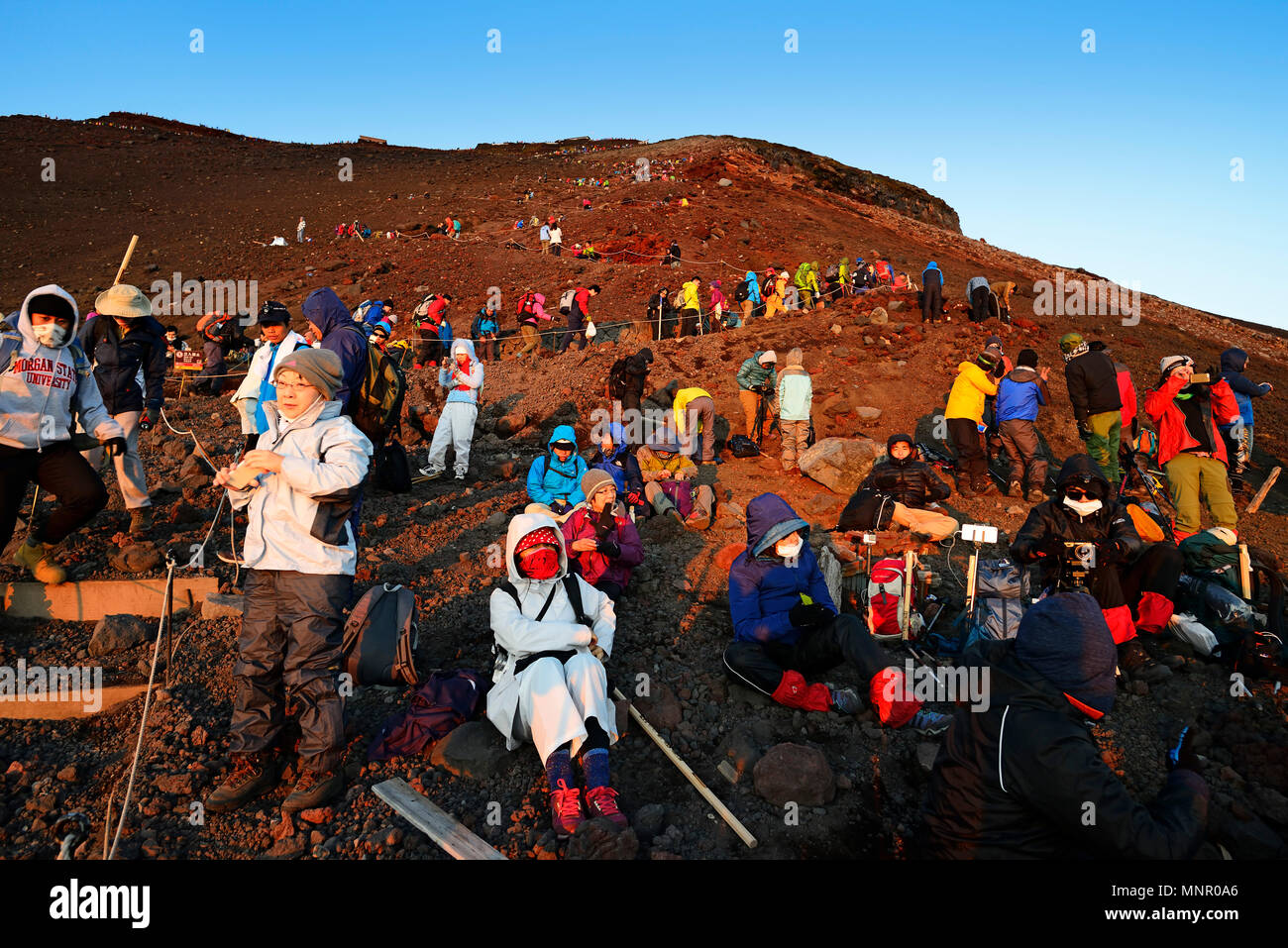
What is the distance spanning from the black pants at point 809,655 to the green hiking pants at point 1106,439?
18.4ft

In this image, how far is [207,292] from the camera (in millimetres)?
24062

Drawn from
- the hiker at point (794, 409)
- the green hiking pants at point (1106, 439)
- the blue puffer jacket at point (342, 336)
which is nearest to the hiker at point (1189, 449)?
the green hiking pants at point (1106, 439)

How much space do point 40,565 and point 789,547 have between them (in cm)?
541

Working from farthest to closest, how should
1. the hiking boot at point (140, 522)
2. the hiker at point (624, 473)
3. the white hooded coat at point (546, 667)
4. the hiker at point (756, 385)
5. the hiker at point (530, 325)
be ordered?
1. the hiker at point (530, 325)
2. the hiker at point (756, 385)
3. the hiker at point (624, 473)
4. the hiking boot at point (140, 522)
5. the white hooded coat at point (546, 667)

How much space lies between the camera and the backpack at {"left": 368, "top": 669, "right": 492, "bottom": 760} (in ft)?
13.0

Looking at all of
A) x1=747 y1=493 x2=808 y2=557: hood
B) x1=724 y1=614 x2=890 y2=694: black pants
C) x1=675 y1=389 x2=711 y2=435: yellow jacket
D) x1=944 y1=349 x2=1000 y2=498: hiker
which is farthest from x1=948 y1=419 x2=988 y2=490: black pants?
x1=724 y1=614 x2=890 y2=694: black pants

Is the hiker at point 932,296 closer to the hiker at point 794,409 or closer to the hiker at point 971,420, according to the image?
the hiker at point 971,420

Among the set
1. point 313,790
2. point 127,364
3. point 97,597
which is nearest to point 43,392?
point 97,597

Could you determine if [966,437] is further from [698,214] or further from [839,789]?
[698,214]

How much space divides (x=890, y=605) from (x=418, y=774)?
376cm

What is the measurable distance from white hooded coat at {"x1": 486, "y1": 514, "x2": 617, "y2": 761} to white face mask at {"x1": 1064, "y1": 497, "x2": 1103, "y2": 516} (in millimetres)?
3683

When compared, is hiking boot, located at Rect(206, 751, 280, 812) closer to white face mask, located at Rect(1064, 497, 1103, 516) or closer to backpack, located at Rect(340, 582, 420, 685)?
backpack, located at Rect(340, 582, 420, 685)

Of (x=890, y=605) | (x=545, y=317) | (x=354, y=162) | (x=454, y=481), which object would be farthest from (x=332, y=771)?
(x=354, y=162)

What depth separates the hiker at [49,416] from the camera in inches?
171
